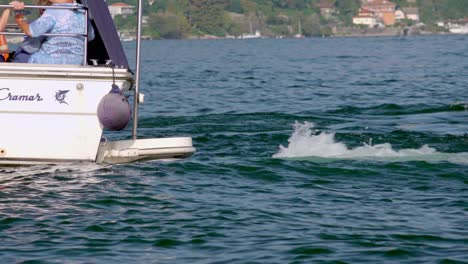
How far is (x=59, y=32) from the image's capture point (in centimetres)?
1272

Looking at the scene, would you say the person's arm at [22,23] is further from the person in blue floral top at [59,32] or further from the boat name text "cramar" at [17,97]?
the boat name text "cramar" at [17,97]

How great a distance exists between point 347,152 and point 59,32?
15.3 feet

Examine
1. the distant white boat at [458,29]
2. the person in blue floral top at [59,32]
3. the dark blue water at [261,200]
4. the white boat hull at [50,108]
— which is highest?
the person in blue floral top at [59,32]

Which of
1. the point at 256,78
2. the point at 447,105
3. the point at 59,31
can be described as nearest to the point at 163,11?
the point at 256,78

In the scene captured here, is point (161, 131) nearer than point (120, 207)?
No

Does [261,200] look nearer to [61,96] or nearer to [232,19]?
[61,96]

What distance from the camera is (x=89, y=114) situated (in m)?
12.4

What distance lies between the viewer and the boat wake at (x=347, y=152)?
580 inches

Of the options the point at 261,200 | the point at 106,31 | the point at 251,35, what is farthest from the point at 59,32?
the point at 251,35

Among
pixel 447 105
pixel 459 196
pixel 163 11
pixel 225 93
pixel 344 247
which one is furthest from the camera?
pixel 163 11

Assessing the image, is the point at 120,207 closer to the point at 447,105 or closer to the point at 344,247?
the point at 344,247

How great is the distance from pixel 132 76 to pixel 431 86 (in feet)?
68.1

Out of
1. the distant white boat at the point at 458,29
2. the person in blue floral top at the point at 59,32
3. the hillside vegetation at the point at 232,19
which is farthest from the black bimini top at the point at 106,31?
the distant white boat at the point at 458,29

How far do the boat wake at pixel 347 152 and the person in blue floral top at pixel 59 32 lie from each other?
3.57 meters
